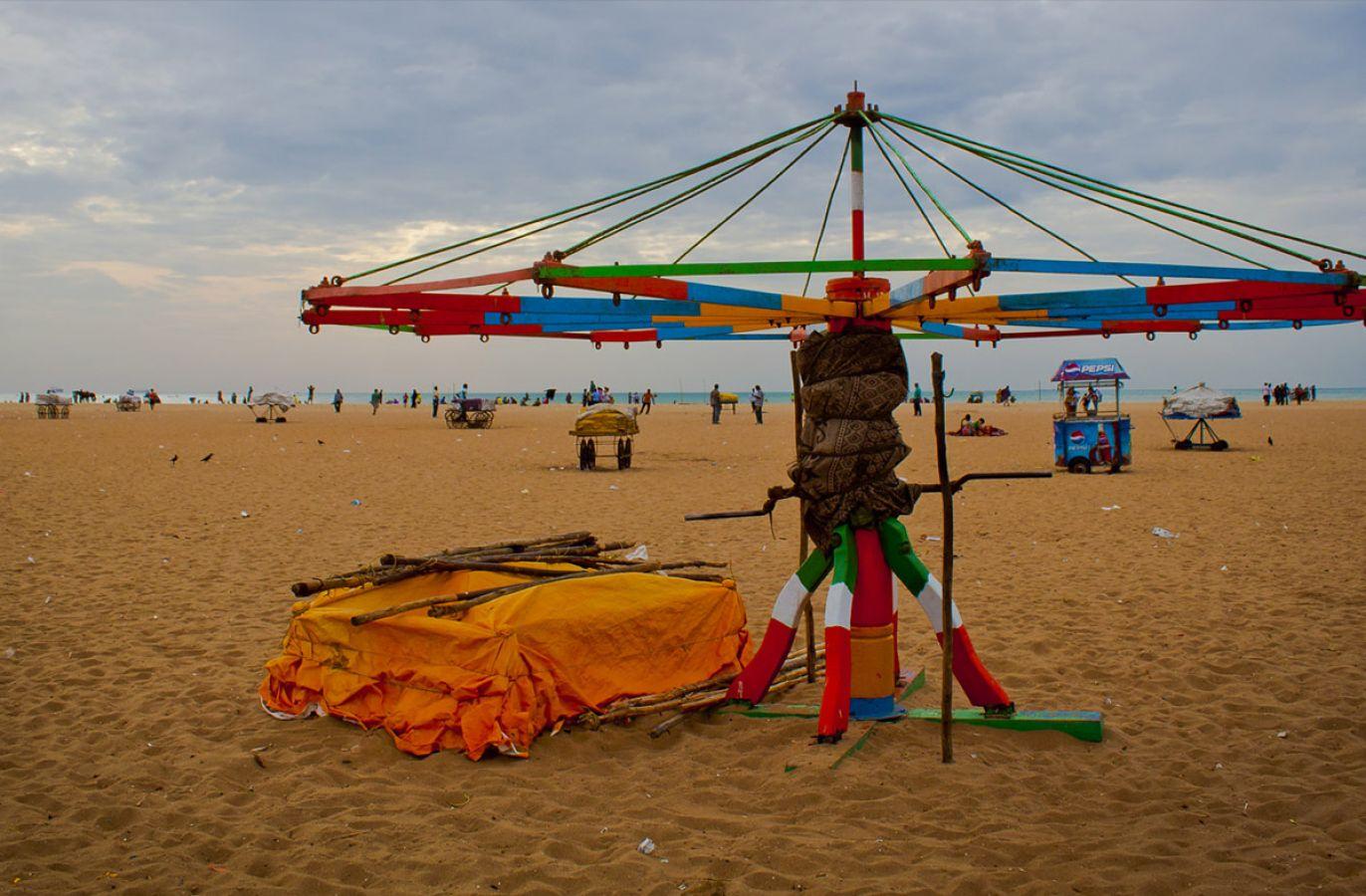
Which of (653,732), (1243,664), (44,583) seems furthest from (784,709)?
(44,583)

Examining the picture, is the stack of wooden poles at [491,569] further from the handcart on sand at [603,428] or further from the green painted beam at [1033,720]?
the handcart on sand at [603,428]

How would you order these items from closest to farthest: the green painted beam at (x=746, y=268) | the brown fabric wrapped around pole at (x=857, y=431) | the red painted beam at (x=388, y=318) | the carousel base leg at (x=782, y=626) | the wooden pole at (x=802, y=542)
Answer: the green painted beam at (x=746, y=268), the red painted beam at (x=388, y=318), the brown fabric wrapped around pole at (x=857, y=431), the carousel base leg at (x=782, y=626), the wooden pole at (x=802, y=542)

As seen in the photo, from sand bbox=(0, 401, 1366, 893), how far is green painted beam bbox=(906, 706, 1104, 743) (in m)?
0.09

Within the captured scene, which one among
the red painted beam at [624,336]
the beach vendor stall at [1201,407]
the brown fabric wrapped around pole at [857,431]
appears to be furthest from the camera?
the beach vendor stall at [1201,407]

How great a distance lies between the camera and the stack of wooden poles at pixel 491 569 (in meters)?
5.01

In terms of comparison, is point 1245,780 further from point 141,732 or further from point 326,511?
point 326,511

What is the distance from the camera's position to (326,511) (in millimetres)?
13172

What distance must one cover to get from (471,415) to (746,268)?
32847 millimetres

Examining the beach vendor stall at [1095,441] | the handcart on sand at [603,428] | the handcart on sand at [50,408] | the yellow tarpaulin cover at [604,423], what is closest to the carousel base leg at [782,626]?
the handcart on sand at [603,428]

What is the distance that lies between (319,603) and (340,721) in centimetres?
76

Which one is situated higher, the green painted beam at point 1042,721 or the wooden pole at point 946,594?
the wooden pole at point 946,594

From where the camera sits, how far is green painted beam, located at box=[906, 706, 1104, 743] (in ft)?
16.1

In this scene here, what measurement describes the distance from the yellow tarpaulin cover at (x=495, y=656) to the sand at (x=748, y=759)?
0.66 feet

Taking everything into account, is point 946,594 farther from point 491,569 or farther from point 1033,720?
point 491,569
